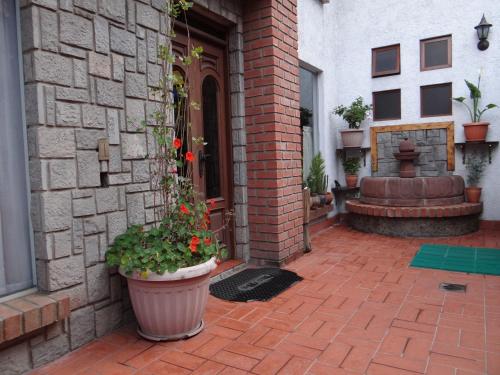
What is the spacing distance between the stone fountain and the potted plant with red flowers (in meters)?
3.54

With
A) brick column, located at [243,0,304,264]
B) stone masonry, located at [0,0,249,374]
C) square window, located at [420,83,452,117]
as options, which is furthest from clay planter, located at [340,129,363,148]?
stone masonry, located at [0,0,249,374]

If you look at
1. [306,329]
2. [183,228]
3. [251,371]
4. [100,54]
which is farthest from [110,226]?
[306,329]

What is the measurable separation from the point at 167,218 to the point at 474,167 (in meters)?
5.05

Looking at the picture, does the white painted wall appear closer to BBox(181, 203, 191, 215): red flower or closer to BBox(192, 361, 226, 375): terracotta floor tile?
BBox(181, 203, 191, 215): red flower

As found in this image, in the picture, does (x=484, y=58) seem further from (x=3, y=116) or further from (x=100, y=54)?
(x=3, y=116)

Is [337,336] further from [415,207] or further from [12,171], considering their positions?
[415,207]

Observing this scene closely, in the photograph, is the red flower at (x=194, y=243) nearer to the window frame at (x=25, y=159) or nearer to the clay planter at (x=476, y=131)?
the window frame at (x=25, y=159)

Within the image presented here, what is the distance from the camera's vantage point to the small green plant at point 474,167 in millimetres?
5645

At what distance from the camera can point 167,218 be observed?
240cm

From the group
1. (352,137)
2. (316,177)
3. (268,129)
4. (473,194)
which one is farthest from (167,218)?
(473,194)

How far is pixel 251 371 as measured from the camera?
1930 millimetres

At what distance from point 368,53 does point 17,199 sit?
5.79 m

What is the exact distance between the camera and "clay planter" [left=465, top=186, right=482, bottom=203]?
5523 mm

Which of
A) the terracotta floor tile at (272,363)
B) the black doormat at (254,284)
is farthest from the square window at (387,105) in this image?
the terracotta floor tile at (272,363)
